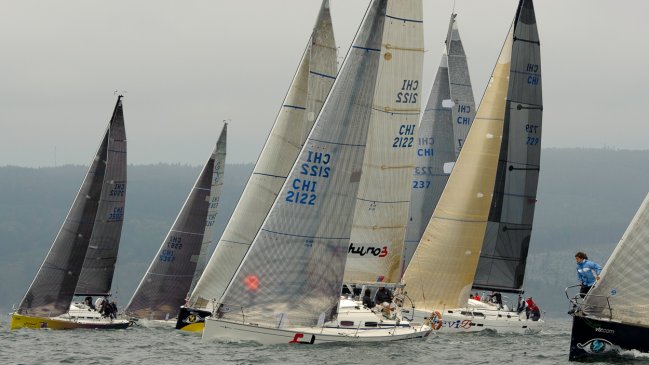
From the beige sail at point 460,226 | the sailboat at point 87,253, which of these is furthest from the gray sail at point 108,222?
the beige sail at point 460,226

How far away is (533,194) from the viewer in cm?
4197

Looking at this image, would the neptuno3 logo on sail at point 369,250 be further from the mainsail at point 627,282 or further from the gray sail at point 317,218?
the mainsail at point 627,282

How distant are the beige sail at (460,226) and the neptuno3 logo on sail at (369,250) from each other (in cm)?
500

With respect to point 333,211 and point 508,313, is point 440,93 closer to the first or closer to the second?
point 508,313

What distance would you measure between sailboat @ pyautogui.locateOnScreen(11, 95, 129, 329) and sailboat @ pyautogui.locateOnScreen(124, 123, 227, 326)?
4.71 ft

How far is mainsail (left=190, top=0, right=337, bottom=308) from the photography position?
125ft

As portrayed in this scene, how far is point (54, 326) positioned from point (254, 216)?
8.30 meters

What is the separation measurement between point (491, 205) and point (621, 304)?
1534 cm

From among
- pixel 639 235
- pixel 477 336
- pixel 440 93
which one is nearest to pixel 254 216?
pixel 477 336

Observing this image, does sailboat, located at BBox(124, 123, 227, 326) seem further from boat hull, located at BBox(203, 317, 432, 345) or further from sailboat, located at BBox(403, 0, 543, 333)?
boat hull, located at BBox(203, 317, 432, 345)

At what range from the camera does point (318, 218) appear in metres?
29.6

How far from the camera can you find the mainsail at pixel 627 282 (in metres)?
26.5

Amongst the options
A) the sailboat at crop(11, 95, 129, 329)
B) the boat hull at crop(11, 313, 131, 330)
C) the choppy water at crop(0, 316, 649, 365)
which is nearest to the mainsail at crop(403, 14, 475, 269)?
the choppy water at crop(0, 316, 649, 365)

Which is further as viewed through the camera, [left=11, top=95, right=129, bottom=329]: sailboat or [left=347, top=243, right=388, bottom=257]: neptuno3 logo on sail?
[left=11, top=95, right=129, bottom=329]: sailboat
